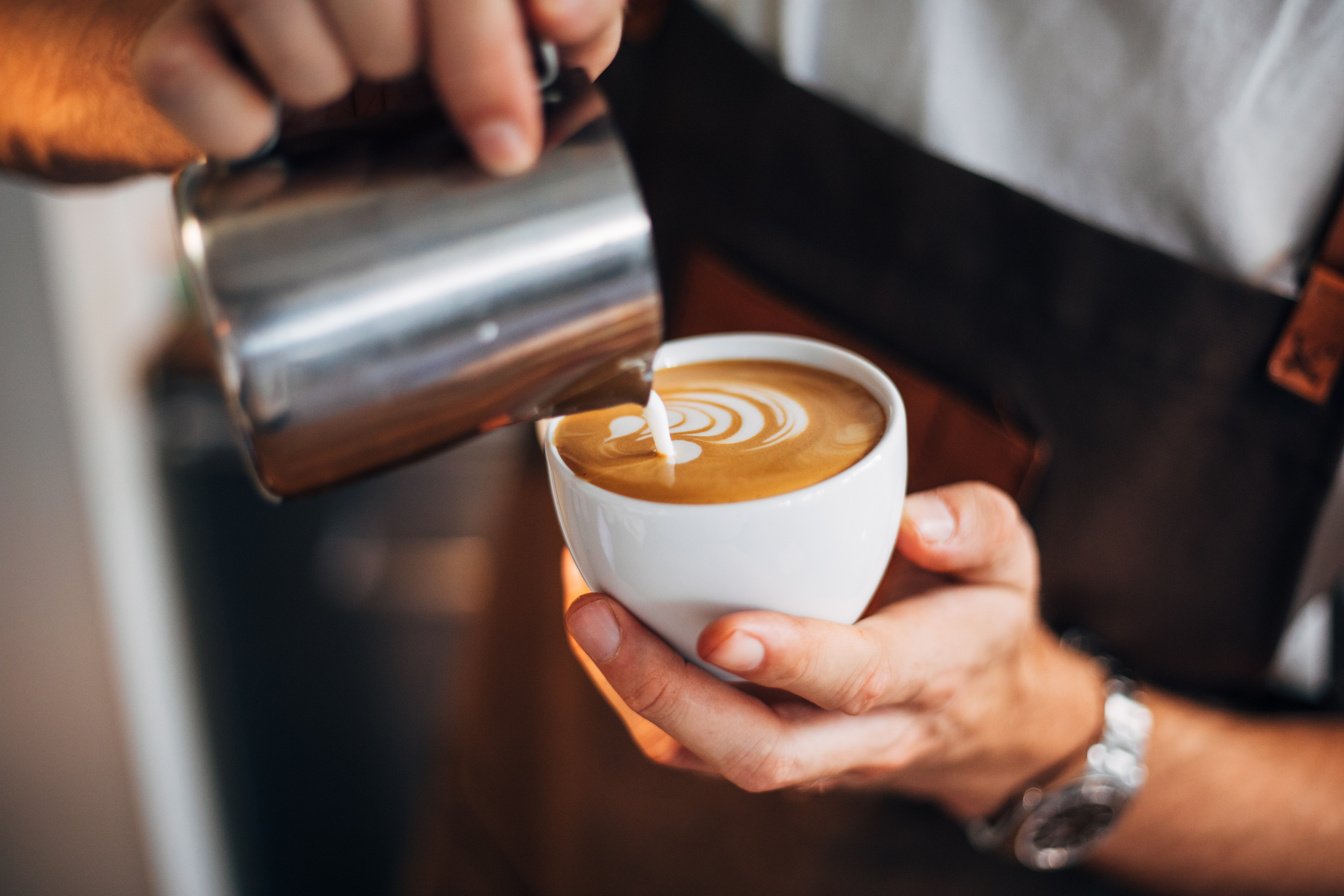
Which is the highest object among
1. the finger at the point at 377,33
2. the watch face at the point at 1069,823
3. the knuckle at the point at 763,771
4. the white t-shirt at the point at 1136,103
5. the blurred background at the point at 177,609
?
the finger at the point at 377,33

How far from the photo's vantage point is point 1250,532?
0.80 meters

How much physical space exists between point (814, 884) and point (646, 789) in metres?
0.19

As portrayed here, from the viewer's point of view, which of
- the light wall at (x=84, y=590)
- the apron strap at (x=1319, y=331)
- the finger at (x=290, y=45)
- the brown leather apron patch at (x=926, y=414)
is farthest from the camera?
the light wall at (x=84, y=590)

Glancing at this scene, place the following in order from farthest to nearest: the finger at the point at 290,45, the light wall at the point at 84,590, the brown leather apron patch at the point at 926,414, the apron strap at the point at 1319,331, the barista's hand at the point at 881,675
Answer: the light wall at the point at 84,590, the brown leather apron patch at the point at 926,414, the apron strap at the point at 1319,331, the barista's hand at the point at 881,675, the finger at the point at 290,45

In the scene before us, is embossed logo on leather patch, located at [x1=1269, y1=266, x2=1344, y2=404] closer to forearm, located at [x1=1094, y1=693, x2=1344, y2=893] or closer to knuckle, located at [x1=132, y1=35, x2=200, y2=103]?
forearm, located at [x1=1094, y1=693, x2=1344, y2=893]

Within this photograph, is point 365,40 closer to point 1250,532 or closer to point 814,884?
point 1250,532

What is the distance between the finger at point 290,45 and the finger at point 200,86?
0.4 inches

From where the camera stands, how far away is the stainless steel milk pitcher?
430 millimetres

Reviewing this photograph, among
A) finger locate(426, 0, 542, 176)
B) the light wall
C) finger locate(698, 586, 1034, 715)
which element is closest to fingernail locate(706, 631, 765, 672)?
finger locate(698, 586, 1034, 715)

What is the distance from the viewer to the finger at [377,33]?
0.41 meters

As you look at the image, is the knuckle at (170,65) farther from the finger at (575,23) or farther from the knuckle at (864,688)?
the knuckle at (864,688)

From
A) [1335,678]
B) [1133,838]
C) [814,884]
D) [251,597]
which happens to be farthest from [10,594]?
[1335,678]

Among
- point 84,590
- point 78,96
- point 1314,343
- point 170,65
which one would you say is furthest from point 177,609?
point 1314,343

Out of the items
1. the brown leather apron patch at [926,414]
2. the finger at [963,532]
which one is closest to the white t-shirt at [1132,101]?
the brown leather apron patch at [926,414]
